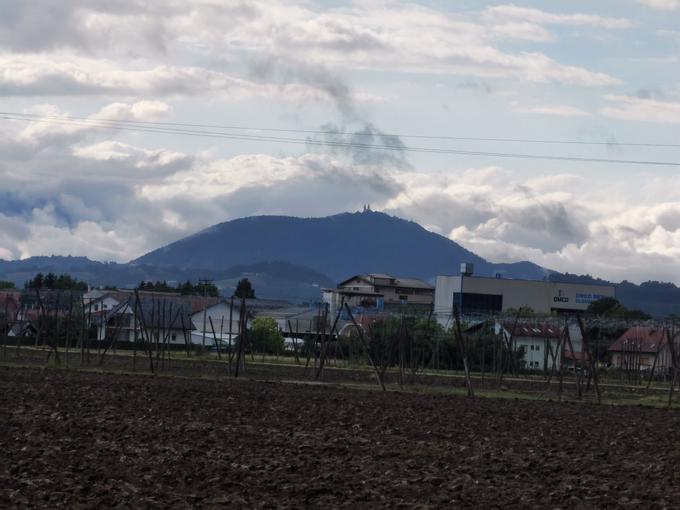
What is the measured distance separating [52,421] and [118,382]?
1144cm

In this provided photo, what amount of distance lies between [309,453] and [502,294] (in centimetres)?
10863

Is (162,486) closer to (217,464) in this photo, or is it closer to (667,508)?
(217,464)

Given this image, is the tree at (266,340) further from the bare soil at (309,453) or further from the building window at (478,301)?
the building window at (478,301)

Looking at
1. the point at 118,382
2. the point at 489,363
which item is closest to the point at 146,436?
the point at 118,382

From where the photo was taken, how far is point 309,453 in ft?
63.4

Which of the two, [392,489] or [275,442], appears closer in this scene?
[392,489]

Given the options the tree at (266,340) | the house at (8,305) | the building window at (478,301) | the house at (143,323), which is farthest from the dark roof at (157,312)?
the building window at (478,301)

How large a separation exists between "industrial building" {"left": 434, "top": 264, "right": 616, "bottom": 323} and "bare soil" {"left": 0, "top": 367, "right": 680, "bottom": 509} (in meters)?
93.6

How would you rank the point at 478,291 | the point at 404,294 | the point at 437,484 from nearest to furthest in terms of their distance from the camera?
→ the point at 437,484, the point at 478,291, the point at 404,294

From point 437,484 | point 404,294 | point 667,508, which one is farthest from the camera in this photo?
point 404,294

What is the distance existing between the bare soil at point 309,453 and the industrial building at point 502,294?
9361 cm

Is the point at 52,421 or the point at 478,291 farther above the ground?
the point at 478,291

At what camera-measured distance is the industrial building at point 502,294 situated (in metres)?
125

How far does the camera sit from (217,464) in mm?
17500
